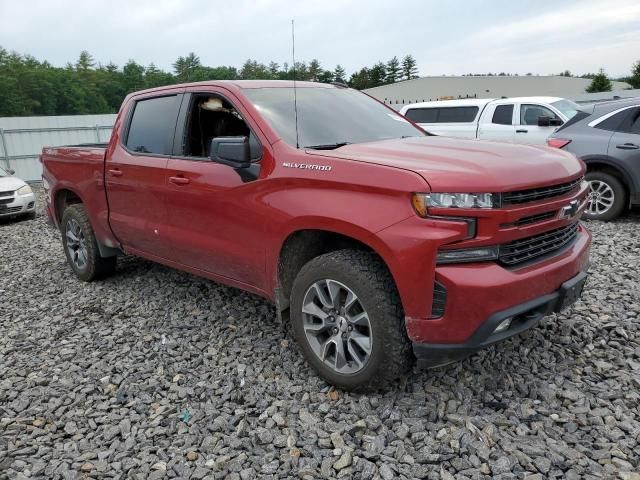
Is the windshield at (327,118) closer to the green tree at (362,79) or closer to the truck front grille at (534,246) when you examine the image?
the truck front grille at (534,246)

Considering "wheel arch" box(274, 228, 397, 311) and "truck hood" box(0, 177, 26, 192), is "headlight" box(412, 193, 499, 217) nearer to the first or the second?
"wheel arch" box(274, 228, 397, 311)

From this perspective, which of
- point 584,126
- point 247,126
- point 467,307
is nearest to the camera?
point 467,307

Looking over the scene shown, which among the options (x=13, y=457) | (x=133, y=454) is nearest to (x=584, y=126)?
(x=133, y=454)

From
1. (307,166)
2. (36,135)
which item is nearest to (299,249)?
(307,166)

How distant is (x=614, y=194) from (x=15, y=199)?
34.6 feet

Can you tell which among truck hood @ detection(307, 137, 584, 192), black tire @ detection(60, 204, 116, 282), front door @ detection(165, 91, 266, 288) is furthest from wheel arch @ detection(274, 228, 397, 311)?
black tire @ detection(60, 204, 116, 282)

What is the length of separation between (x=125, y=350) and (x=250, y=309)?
1.03m

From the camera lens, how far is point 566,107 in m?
10.9

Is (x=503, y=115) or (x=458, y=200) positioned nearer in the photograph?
(x=458, y=200)

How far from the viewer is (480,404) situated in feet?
9.51

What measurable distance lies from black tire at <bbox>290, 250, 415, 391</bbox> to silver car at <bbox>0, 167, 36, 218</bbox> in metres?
9.59

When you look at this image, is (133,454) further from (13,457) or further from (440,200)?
(440,200)

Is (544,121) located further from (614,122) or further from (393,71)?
(393,71)

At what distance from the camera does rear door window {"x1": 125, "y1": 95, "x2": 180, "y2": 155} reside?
416 cm
